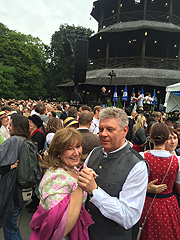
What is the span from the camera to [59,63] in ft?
122

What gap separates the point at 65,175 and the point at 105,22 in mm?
25484

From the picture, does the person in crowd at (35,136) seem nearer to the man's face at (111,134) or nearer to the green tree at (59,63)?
the man's face at (111,134)

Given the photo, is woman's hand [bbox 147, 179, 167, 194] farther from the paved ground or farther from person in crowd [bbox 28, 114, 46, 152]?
person in crowd [bbox 28, 114, 46, 152]

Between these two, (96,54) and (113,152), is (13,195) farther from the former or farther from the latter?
(96,54)

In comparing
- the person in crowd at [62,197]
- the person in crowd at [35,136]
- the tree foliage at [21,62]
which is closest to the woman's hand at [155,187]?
the person in crowd at [62,197]

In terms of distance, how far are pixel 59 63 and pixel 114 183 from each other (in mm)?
38342

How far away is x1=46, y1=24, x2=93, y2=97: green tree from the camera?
35.7 m

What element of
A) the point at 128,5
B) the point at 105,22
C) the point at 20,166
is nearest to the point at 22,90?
the point at 105,22

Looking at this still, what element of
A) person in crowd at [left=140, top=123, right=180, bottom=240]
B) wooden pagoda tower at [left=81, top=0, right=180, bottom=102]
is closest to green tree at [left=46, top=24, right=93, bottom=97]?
wooden pagoda tower at [left=81, top=0, right=180, bottom=102]

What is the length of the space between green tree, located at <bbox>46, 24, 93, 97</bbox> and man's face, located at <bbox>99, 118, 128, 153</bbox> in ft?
108

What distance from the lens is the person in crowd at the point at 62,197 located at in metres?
1.35

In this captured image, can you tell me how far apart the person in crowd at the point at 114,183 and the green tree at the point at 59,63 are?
3296 cm

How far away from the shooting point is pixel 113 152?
167 centimetres

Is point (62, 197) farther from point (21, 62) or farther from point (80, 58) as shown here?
point (21, 62)
